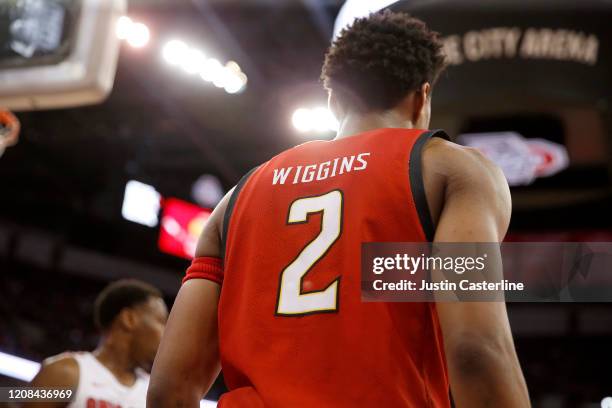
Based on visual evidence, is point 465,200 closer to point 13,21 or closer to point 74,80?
point 74,80

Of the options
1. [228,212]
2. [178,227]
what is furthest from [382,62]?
[178,227]

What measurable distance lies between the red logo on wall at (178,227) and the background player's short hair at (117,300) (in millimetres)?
8221

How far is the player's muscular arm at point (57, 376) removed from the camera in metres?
3.49

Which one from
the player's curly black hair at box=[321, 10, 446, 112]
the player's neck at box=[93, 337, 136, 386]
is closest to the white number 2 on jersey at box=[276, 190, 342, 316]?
the player's curly black hair at box=[321, 10, 446, 112]

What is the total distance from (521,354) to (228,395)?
13.9 meters

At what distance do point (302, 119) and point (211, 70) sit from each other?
140cm

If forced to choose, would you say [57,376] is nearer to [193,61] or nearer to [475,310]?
[475,310]

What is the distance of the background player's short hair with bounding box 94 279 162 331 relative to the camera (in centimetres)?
407

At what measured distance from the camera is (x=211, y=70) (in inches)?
343

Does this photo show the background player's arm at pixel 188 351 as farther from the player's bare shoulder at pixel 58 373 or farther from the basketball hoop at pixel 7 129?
the basketball hoop at pixel 7 129

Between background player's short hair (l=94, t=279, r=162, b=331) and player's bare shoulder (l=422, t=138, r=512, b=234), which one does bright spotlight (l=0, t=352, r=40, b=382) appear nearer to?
background player's short hair (l=94, t=279, r=162, b=331)

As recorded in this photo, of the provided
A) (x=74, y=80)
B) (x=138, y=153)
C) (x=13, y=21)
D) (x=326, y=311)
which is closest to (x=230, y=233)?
(x=326, y=311)

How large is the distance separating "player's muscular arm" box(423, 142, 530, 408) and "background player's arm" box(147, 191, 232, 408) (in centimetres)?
55

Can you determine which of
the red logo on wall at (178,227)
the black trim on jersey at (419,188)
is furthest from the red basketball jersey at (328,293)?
the red logo on wall at (178,227)
